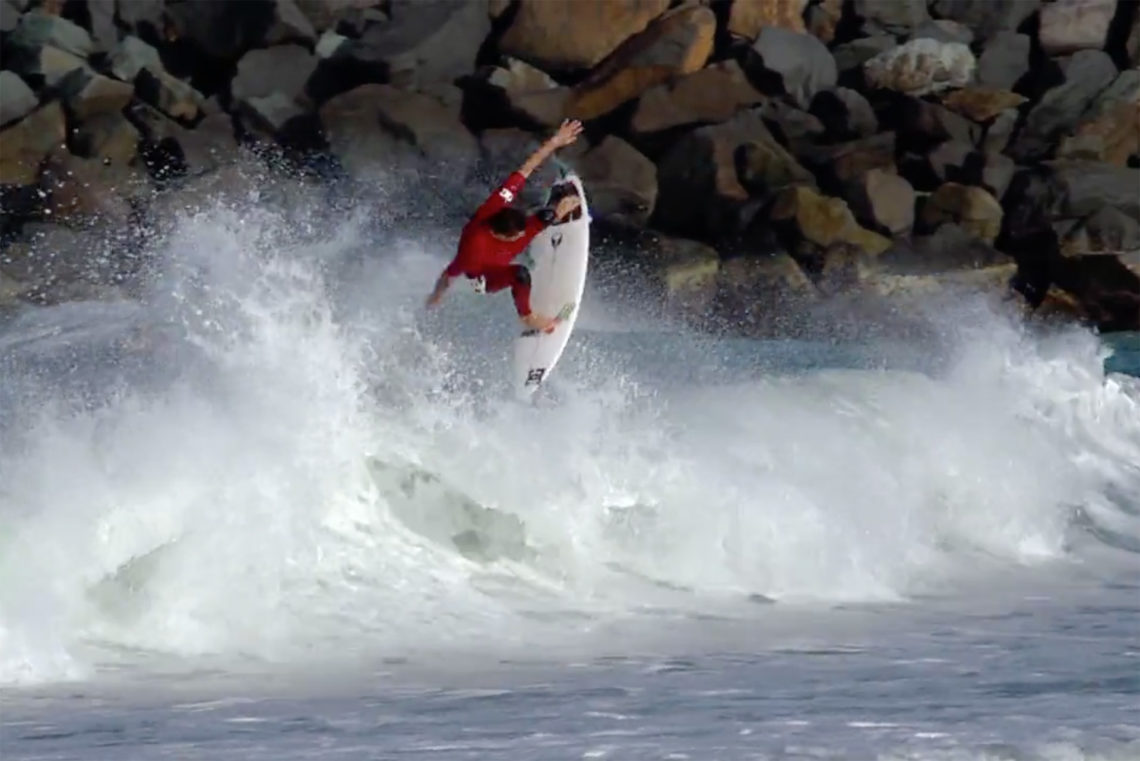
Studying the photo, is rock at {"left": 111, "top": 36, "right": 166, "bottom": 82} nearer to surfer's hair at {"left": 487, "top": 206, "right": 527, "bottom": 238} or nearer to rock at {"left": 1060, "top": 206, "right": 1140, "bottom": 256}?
rock at {"left": 1060, "top": 206, "right": 1140, "bottom": 256}

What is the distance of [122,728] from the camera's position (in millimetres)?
6285

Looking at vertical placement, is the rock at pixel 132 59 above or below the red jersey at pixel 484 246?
above

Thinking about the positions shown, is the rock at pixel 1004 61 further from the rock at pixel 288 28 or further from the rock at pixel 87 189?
the rock at pixel 87 189

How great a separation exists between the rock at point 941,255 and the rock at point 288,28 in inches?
312

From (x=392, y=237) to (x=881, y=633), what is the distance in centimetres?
1143

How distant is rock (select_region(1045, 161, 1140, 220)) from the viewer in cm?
2058

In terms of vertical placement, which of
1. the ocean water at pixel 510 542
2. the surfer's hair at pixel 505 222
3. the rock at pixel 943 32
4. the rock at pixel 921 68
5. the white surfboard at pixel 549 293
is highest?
the rock at pixel 943 32

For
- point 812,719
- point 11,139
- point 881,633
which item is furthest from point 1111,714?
point 11,139

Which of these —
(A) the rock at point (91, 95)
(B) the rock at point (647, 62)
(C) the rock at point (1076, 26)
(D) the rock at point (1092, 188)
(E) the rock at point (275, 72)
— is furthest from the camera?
(C) the rock at point (1076, 26)

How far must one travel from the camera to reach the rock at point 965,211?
20.7 metres

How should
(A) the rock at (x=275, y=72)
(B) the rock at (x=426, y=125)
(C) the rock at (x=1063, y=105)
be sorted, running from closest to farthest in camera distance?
1. (B) the rock at (x=426, y=125)
2. (A) the rock at (x=275, y=72)
3. (C) the rock at (x=1063, y=105)

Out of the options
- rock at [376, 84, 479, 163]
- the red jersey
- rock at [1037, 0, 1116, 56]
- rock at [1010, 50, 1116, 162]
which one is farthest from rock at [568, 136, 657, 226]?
the red jersey

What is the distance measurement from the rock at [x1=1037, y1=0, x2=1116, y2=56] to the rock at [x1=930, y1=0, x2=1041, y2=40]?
52 centimetres

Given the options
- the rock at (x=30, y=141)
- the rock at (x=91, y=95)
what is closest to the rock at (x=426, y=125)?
the rock at (x=91, y=95)
